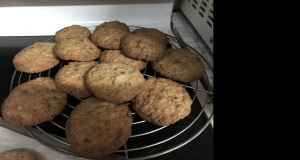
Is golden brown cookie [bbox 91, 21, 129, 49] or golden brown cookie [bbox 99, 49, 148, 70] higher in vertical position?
golden brown cookie [bbox 91, 21, 129, 49]

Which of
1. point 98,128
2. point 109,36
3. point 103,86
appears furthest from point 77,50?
point 98,128

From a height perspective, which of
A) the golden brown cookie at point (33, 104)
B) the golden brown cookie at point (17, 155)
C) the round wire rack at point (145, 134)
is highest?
the golden brown cookie at point (33, 104)

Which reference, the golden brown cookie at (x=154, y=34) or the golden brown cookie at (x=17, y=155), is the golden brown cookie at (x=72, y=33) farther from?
the golden brown cookie at (x=17, y=155)

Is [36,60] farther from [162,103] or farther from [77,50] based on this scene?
[162,103]

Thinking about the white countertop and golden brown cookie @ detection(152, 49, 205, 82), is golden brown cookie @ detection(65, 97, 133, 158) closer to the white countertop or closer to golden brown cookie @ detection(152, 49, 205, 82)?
the white countertop

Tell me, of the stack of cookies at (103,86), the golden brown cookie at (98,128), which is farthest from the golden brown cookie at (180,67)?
the golden brown cookie at (98,128)

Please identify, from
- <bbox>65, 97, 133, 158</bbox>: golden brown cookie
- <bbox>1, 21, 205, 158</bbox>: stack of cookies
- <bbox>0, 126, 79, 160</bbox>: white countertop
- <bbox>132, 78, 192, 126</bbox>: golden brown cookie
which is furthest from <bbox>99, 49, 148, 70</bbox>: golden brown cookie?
<bbox>0, 126, 79, 160</bbox>: white countertop
